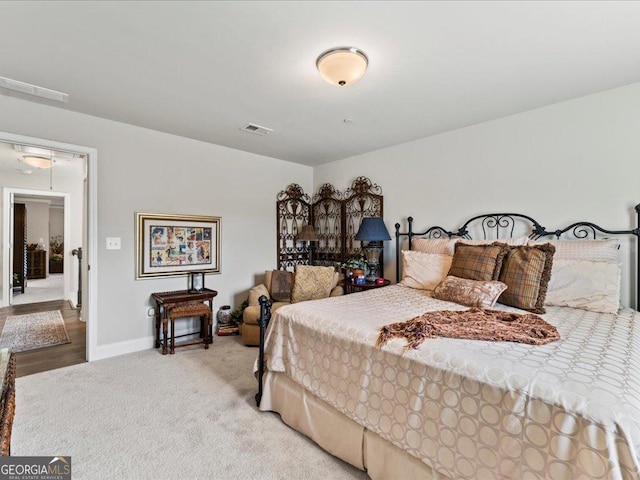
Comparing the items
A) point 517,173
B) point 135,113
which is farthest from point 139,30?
point 517,173

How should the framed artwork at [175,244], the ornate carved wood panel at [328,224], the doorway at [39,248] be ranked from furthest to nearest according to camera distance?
the doorway at [39,248]
the ornate carved wood panel at [328,224]
the framed artwork at [175,244]

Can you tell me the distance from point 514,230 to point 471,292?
119 cm

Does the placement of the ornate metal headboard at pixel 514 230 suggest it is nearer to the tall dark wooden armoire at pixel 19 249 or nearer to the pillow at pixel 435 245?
the pillow at pixel 435 245

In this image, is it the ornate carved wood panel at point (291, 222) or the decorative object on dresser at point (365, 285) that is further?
the ornate carved wood panel at point (291, 222)

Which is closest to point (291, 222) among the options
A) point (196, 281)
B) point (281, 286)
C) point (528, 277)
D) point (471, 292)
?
point (281, 286)

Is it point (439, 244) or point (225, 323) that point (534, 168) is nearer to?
point (439, 244)

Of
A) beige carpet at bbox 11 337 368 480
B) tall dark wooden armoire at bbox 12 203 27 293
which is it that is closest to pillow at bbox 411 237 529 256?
beige carpet at bbox 11 337 368 480

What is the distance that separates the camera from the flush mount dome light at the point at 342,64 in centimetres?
194

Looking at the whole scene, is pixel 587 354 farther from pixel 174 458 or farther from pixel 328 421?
pixel 174 458

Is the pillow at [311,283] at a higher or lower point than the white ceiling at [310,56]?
lower

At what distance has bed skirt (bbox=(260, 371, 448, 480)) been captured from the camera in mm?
1448

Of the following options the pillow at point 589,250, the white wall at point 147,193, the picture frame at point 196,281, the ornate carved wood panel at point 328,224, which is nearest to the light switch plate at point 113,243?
the white wall at point 147,193

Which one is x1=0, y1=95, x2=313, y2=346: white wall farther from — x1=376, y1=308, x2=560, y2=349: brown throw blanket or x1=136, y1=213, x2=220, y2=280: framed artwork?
x1=376, y1=308, x2=560, y2=349: brown throw blanket

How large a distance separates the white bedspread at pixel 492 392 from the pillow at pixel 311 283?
1859mm
